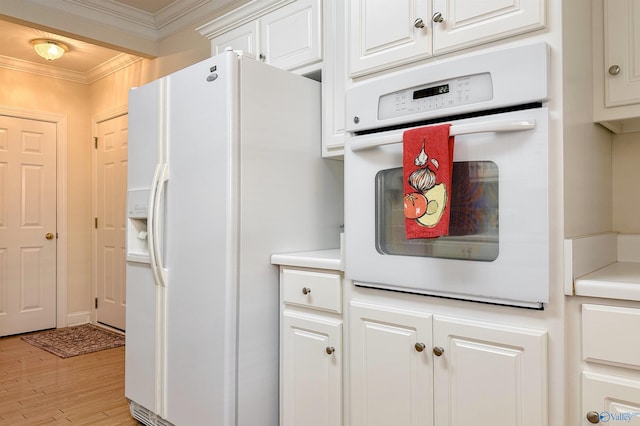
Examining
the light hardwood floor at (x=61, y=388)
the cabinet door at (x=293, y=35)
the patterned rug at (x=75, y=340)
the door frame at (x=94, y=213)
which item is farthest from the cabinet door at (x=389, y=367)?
the door frame at (x=94, y=213)

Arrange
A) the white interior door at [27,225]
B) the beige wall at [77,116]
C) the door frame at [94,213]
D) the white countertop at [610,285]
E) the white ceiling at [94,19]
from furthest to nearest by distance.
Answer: the door frame at [94,213] → the beige wall at [77,116] → the white interior door at [27,225] → the white ceiling at [94,19] → the white countertop at [610,285]

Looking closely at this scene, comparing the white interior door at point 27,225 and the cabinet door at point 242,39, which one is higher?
the cabinet door at point 242,39

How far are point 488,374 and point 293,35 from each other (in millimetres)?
1860

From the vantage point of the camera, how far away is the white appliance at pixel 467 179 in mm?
1265

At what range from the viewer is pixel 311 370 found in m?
1.87

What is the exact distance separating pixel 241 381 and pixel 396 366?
0.72m

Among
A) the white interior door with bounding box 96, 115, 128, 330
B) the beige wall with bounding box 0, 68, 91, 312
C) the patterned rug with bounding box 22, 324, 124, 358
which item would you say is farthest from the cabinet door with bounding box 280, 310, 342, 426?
the beige wall with bounding box 0, 68, 91, 312

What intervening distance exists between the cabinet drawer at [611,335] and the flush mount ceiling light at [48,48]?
421cm

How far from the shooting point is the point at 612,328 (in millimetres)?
1176

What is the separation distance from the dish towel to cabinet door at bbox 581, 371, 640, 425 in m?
0.55

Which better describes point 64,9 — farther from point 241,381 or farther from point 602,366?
point 602,366

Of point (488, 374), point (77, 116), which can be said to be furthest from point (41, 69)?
point (488, 374)

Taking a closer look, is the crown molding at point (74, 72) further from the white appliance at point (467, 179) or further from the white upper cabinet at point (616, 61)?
the white upper cabinet at point (616, 61)

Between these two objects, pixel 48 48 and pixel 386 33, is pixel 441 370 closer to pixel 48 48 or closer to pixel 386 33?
pixel 386 33
